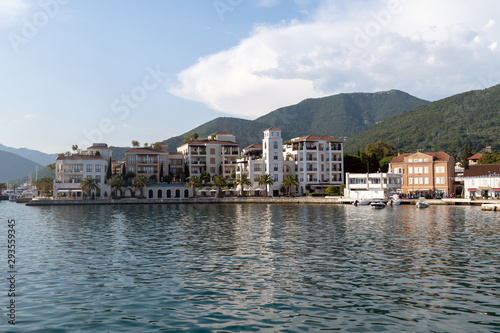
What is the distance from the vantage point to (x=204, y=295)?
61.9 ft

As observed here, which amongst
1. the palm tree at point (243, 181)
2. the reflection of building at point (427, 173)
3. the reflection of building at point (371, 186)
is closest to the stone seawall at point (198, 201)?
the reflection of building at point (371, 186)

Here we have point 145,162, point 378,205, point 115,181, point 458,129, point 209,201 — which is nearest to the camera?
point 378,205

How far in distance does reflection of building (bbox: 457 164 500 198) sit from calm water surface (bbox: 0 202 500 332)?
70.5 meters

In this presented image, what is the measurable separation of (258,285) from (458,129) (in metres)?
186

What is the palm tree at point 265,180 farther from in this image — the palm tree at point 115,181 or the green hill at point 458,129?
the green hill at point 458,129

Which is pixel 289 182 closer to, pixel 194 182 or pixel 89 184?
pixel 194 182

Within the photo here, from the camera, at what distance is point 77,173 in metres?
121

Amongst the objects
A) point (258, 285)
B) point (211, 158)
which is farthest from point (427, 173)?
Answer: point (258, 285)

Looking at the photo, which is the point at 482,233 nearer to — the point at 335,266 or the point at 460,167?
the point at 335,266

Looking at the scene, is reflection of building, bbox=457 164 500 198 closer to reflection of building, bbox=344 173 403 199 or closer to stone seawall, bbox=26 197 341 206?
reflection of building, bbox=344 173 403 199

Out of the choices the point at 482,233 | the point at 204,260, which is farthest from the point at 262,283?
the point at 482,233

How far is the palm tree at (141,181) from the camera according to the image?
11881 centimetres

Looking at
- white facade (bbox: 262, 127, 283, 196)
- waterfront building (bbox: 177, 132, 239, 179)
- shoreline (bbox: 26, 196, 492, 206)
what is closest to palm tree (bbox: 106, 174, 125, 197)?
shoreline (bbox: 26, 196, 492, 206)

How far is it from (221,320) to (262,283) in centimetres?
596
